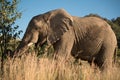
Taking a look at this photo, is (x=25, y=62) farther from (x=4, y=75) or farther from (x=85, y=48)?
(x=85, y=48)

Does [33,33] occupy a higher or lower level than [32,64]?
higher

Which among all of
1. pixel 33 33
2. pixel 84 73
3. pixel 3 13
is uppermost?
pixel 3 13

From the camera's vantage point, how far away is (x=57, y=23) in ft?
40.0

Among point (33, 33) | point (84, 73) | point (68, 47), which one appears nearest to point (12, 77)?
point (84, 73)

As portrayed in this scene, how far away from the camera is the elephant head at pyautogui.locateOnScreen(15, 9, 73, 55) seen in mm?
11031

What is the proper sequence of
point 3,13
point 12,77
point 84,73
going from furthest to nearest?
point 3,13
point 84,73
point 12,77

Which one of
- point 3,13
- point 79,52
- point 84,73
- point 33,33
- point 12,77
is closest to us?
point 12,77

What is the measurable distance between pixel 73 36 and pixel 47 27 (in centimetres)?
125

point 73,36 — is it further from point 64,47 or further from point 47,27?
point 47,27

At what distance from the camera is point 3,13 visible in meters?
13.0

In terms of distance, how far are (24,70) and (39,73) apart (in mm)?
430

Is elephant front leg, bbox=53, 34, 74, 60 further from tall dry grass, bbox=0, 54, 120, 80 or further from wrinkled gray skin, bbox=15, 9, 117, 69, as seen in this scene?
tall dry grass, bbox=0, 54, 120, 80

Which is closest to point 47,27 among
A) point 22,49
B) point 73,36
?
point 73,36

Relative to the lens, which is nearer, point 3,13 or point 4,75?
point 4,75
